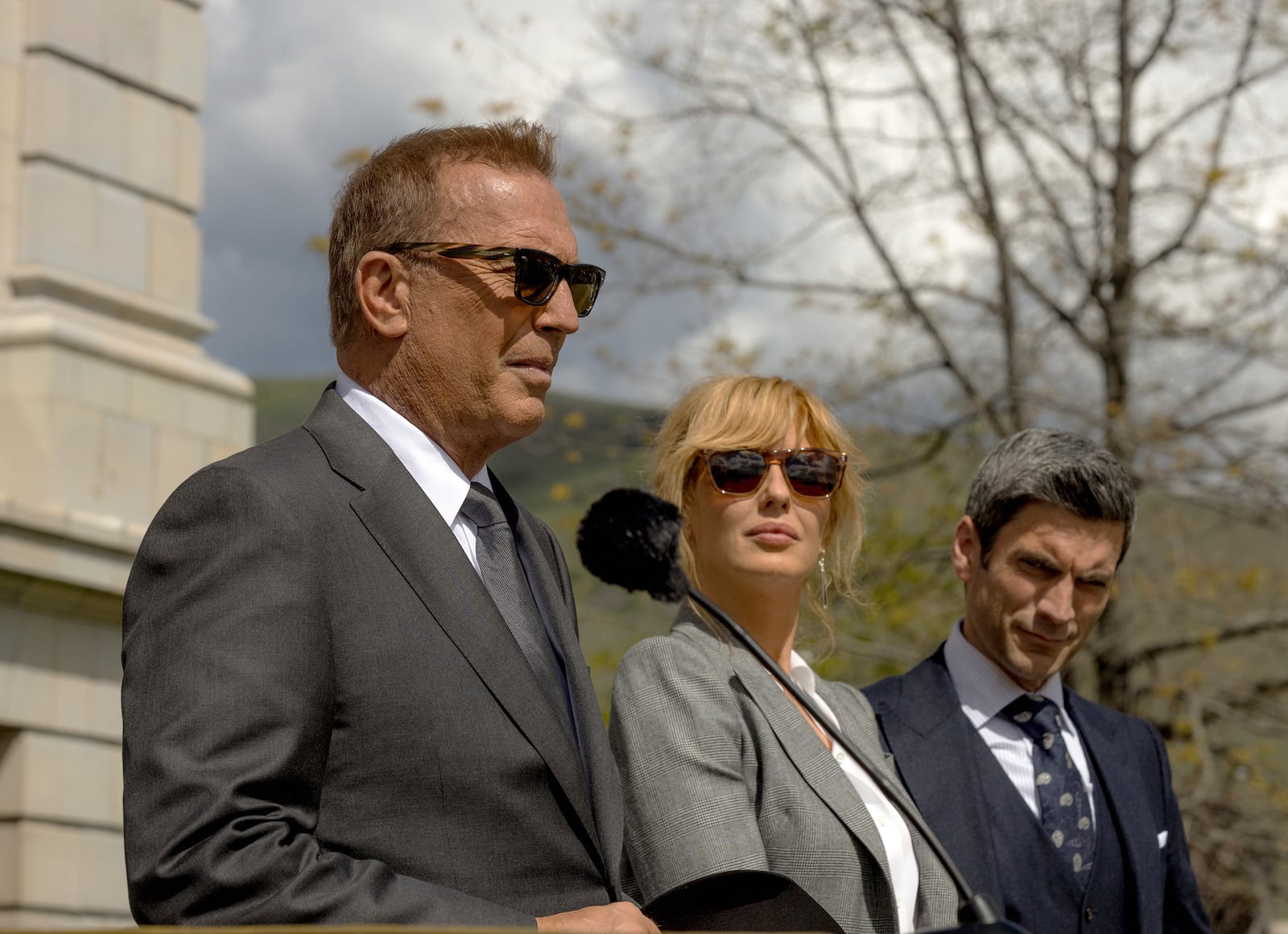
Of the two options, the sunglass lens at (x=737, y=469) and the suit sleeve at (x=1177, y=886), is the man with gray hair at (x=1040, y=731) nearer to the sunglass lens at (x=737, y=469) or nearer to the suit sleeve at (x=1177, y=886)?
the suit sleeve at (x=1177, y=886)

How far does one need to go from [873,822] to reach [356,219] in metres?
1.45

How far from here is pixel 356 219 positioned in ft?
9.45

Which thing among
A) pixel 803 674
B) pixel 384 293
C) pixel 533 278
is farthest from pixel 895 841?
pixel 384 293

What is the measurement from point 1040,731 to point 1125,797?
9.2 inches

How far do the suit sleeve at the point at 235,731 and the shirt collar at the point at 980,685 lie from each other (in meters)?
1.90

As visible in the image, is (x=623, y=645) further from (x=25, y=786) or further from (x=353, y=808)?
(x=353, y=808)

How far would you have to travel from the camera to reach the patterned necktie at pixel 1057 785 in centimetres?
368

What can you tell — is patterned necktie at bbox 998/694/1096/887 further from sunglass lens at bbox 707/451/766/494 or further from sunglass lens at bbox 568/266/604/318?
sunglass lens at bbox 568/266/604/318

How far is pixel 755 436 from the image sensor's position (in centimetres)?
360

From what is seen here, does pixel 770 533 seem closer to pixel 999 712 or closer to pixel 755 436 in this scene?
pixel 755 436

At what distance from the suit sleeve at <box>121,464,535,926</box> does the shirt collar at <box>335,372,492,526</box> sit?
33 cm

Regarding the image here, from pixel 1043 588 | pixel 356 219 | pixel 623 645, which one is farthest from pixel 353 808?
pixel 623 645

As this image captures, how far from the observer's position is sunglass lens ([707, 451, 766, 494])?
3.56 meters

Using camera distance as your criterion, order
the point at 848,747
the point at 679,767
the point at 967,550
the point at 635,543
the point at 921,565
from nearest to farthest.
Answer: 1. the point at 848,747
2. the point at 635,543
3. the point at 679,767
4. the point at 967,550
5. the point at 921,565
